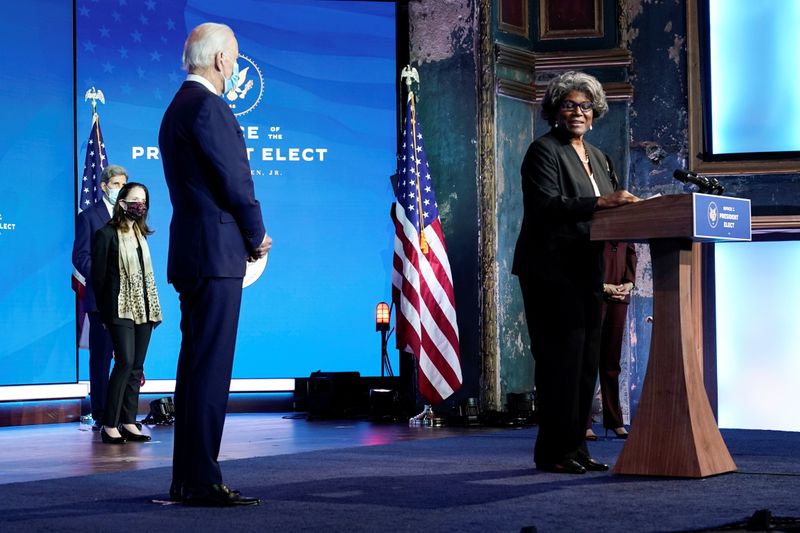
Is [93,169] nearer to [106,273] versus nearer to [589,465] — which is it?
[106,273]

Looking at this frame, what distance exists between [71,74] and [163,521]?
6832 millimetres

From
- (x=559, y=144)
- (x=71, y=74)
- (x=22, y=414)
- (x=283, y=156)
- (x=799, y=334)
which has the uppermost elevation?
(x=71, y=74)

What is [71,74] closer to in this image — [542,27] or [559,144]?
[542,27]

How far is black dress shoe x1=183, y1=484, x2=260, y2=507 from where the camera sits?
3721mm

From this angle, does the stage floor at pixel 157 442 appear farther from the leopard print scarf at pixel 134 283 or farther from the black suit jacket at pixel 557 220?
the black suit jacket at pixel 557 220

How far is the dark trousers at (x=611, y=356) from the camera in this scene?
6.78 m

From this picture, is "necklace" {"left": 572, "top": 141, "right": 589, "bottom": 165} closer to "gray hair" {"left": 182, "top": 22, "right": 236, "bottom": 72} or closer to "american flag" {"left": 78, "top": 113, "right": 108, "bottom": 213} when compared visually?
"gray hair" {"left": 182, "top": 22, "right": 236, "bottom": 72}

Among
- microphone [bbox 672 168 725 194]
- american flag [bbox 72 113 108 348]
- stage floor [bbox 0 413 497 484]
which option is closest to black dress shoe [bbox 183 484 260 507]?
stage floor [bbox 0 413 497 484]

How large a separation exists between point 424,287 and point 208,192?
4477 millimetres

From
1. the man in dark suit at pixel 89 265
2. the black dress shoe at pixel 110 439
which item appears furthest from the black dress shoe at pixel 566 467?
the man in dark suit at pixel 89 265

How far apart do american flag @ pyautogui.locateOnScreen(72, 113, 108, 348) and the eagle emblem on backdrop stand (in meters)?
1.32

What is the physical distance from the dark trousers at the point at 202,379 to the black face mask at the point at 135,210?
3273mm

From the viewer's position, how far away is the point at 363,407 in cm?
936

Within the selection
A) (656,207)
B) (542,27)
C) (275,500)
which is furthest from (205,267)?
(542,27)
